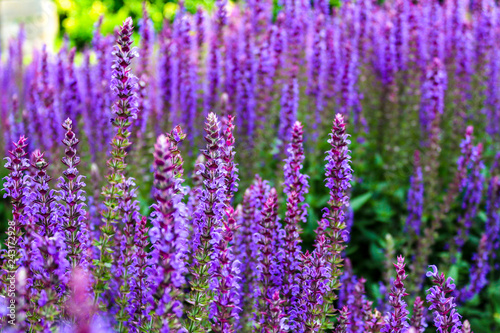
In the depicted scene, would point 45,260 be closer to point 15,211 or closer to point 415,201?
point 15,211

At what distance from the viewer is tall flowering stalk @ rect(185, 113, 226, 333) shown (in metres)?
1.97

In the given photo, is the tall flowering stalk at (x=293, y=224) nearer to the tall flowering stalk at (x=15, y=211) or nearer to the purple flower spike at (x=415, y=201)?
the tall flowering stalk at (x=15, y=211)

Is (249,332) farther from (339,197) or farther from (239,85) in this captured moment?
(239,85)

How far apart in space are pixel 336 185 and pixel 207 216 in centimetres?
56

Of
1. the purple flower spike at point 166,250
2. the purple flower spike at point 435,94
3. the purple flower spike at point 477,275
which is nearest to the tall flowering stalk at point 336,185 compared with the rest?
the purple flower spike at point 166,250

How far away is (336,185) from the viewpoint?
86.4 inches

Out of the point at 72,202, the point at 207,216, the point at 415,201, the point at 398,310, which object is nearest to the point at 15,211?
the point at 72,202

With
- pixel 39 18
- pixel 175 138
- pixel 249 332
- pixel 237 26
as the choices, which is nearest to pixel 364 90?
pixel 237 26

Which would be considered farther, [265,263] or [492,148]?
[492,148]

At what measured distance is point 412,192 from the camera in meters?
4.50

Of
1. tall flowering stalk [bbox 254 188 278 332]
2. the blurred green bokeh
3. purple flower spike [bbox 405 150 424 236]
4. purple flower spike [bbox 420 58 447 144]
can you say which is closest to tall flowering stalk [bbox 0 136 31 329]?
tall flowering stalk [bbox 254 188 278 332]

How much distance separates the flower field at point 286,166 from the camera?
202 cm

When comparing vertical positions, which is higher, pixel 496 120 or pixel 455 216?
pixel 496 120

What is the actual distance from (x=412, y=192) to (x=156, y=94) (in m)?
3.03
